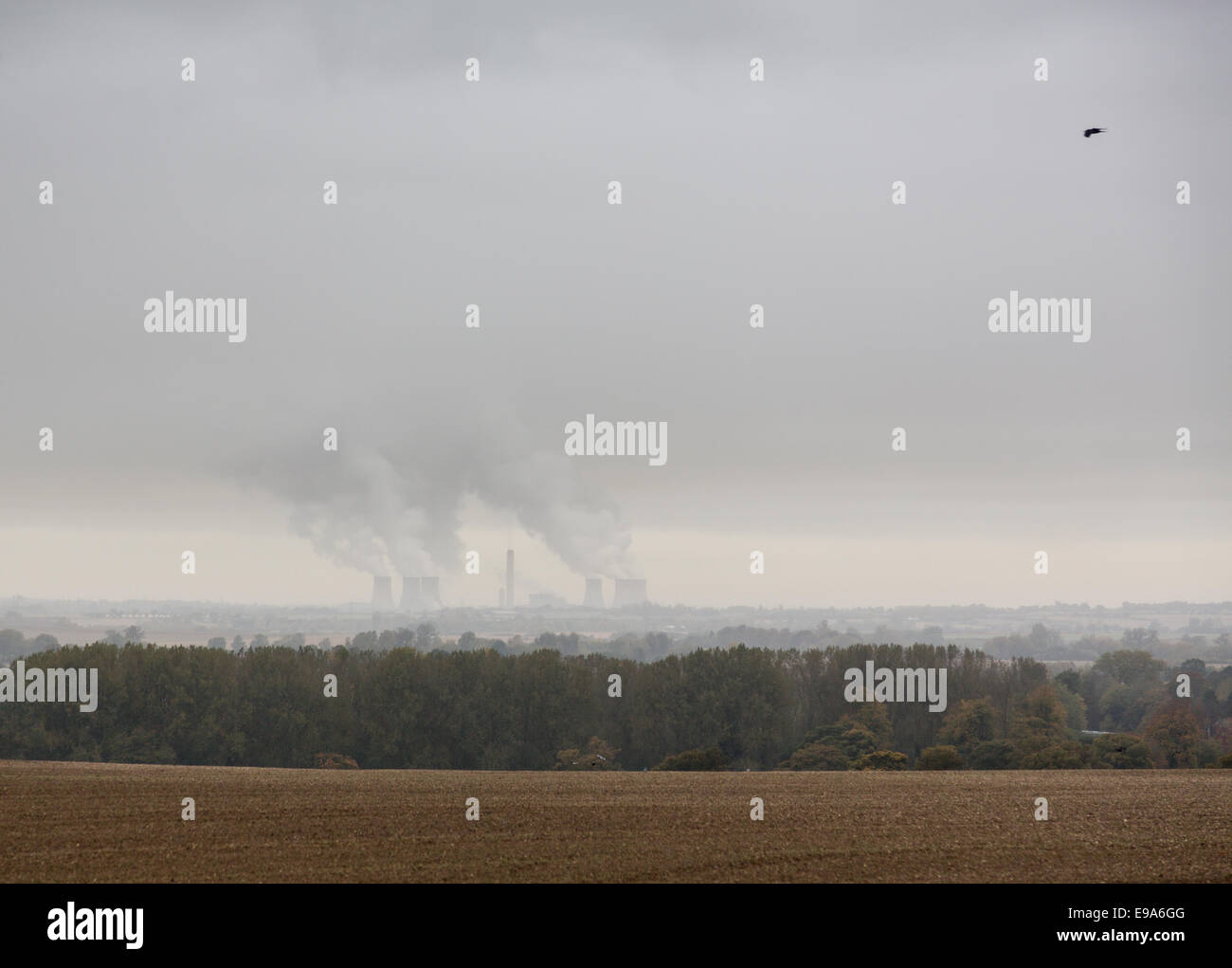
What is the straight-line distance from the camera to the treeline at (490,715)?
268 ft

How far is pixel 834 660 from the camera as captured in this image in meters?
103

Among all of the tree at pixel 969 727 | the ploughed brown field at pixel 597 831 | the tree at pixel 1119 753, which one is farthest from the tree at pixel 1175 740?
the ploughed brown field at pixel 597 831

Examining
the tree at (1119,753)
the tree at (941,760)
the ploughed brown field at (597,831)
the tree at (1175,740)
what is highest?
the ploughed brown field at (597,831)

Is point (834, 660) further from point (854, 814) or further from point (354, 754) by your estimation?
point (854, 814)

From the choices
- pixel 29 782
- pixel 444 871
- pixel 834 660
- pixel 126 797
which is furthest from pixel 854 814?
pixel 834 660

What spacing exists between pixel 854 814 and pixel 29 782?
2955cm

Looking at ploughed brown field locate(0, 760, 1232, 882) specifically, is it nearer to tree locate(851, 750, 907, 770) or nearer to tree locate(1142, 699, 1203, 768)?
tree locate(851, 750, 907, 770)

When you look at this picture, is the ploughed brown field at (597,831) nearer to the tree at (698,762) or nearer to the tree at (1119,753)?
the tree at (1119,753)

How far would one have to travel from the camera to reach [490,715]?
295 feet

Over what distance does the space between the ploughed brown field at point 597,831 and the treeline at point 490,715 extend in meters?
36.5

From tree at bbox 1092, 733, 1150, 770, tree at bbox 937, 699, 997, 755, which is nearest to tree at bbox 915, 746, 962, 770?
tree at bbox 1092, 733, 1150, 770

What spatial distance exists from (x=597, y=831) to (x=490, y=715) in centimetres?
6140

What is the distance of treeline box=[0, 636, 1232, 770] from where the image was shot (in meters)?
81.6

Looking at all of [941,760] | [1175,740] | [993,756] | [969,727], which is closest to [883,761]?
[941,760]
